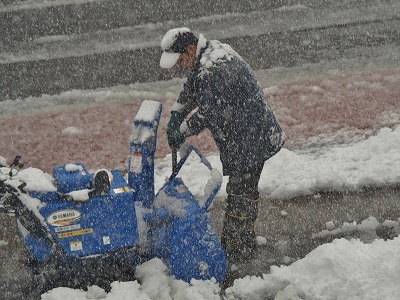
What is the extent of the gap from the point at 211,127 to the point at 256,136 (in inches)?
13.2

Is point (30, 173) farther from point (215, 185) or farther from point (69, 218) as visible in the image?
point (215, 185)

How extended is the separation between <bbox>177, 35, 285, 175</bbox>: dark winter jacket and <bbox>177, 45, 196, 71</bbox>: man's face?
4cm

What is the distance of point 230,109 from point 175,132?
41cm

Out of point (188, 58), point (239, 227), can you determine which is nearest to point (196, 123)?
point (188, 58)

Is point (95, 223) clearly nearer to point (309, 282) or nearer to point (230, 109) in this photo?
point (230, 109)

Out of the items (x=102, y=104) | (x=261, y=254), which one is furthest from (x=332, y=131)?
(x=102, y=104)

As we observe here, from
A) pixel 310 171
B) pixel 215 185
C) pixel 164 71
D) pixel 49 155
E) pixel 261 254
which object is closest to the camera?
pixel 215 185

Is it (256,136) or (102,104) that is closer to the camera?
(256,136)

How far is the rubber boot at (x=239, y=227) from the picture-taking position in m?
4.84

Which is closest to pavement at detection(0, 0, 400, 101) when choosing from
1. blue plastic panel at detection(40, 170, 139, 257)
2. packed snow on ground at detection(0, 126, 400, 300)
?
blue plastic panel at detection(40, 170, 139, 257)

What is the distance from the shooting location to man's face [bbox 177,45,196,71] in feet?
14.7

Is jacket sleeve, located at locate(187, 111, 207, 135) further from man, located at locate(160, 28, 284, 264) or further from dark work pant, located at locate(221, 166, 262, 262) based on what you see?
dark work pant, located at locate(221, 166, 262, 262)

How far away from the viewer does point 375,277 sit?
434cm

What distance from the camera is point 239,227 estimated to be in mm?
4887
